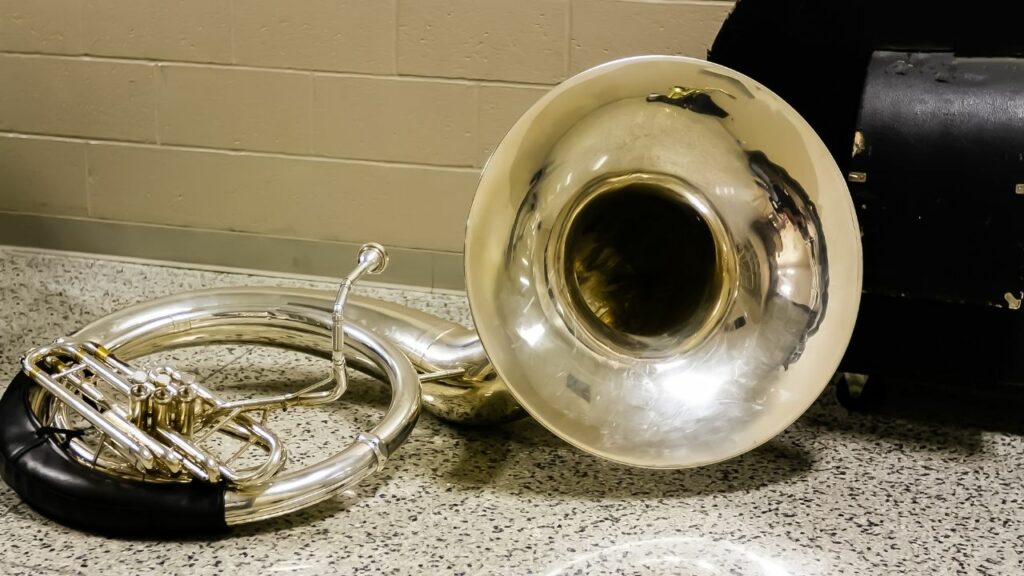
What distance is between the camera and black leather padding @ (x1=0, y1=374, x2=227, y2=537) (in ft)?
3.51

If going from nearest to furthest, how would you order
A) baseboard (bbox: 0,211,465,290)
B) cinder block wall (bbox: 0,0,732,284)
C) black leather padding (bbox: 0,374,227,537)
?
black leather padding (bbox: 0,374,227,537) → cinder block wall (bbox: 0,0,732,284) → baseboard (bbox: 0,211,465,290)

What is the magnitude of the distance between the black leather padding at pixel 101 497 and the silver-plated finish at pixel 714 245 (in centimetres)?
36

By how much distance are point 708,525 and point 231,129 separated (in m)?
1.27

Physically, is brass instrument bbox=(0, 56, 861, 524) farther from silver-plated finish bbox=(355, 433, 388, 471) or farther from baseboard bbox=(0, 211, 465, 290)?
baseboard bbox=(0, 211, 465, 290)

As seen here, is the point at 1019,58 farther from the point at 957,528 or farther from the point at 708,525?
the point at 708,525

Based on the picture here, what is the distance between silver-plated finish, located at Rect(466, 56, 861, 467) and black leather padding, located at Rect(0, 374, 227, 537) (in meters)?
0.36

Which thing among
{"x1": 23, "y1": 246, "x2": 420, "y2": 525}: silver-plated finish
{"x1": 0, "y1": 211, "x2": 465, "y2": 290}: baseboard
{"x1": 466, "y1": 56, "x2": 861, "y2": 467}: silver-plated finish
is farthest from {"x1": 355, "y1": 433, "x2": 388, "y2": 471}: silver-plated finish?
{"x1": 0, "y1": 211, "x2": 465, "y2": 290}: baseboard

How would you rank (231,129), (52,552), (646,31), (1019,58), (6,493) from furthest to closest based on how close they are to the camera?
(231,129) < (646,31) < (1019,58) < (6,493) < (52,552)

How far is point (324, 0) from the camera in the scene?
74.1 inches

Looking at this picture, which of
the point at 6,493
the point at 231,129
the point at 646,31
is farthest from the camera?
the point at 231,129

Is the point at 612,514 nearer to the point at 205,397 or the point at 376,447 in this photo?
the point at 376,447

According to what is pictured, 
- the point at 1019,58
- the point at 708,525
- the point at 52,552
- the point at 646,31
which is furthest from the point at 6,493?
the point at 1019,58

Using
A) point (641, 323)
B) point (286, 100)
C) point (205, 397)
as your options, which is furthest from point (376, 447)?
point (286, 100)

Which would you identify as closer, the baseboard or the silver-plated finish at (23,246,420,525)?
the silver-plated finish at (23,246,420,525)
